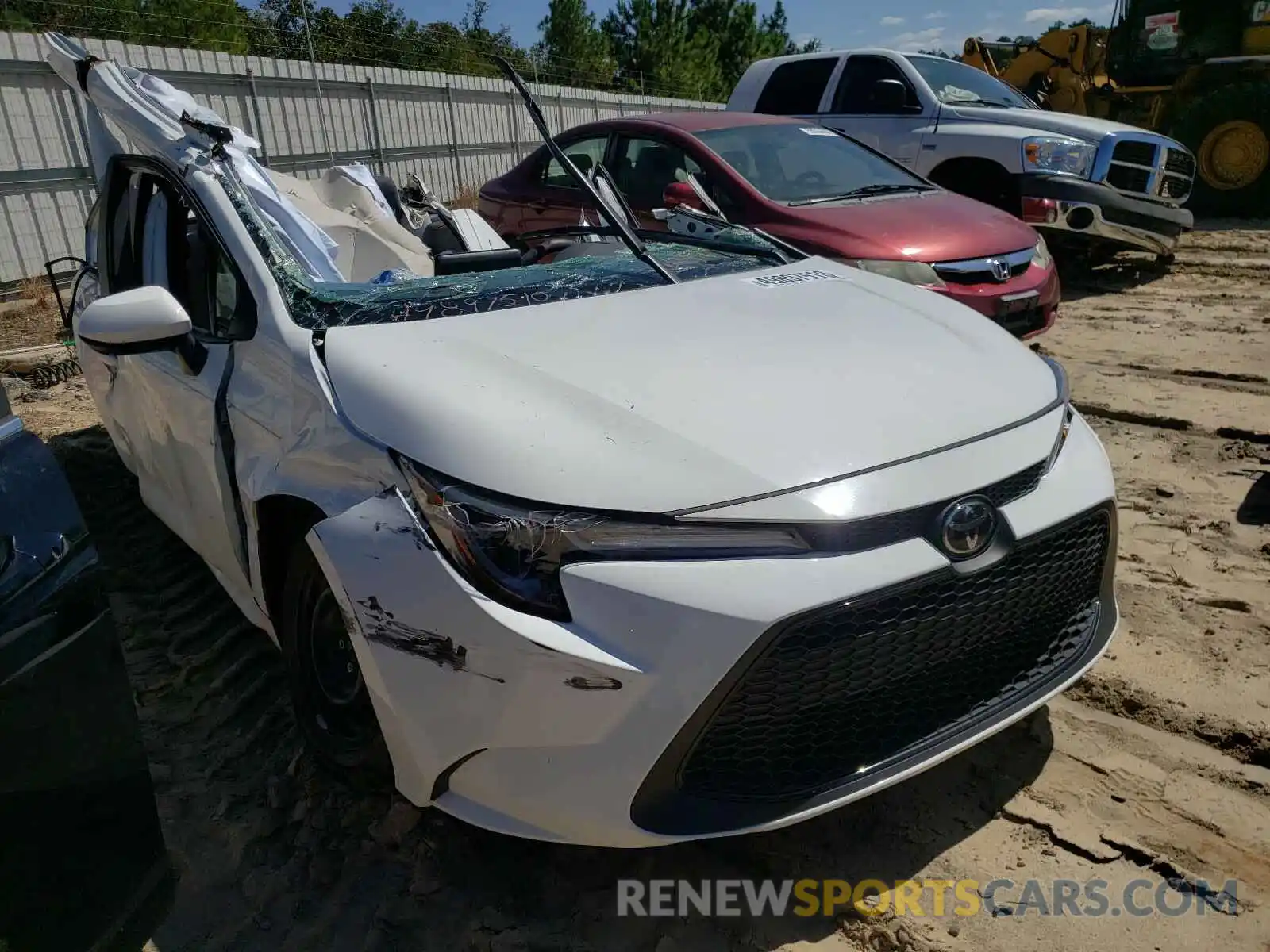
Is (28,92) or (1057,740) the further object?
(28,92)

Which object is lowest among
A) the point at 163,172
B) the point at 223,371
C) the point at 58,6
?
the point at 223,371

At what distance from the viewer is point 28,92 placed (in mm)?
8984

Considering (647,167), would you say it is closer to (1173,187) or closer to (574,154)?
(574,154)

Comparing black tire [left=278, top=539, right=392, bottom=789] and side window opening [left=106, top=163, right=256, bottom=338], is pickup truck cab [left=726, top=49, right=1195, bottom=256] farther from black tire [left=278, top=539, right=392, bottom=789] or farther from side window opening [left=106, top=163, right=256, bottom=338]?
black tire [left=278, top=539, right=392, bottom=789]

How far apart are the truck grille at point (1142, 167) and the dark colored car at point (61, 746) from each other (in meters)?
7.51

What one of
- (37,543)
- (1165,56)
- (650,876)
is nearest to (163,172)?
(37,543)

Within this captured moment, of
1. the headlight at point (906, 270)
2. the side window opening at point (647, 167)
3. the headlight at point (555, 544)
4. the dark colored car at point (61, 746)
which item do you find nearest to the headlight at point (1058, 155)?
the headlight at point (906, 270)

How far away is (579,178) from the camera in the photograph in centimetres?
272

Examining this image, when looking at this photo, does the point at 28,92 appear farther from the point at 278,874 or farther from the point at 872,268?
the point at 278,874

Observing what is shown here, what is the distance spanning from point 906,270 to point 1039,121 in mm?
3452

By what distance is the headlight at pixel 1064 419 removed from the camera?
6.54ft

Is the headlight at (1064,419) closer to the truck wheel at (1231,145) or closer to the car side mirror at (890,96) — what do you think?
the car side mirror at (890,96)

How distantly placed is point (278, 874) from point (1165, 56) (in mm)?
12509

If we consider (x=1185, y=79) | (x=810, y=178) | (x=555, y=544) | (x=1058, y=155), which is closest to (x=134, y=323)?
(x=555, y=544)
